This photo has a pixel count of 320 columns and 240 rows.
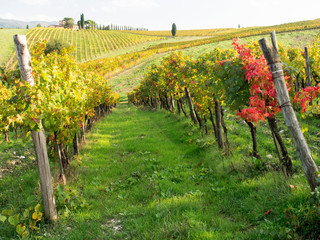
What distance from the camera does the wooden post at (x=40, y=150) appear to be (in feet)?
14.9

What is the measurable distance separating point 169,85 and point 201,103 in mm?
7099

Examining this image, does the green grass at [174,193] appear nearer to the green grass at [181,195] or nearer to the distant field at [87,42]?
the green grass at [181,195]

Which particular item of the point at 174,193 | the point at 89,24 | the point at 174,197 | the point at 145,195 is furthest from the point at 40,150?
the point at 89,24

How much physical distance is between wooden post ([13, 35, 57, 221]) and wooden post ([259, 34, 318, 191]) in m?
4.67

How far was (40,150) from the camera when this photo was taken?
468 centimetres

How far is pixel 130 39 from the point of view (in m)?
111

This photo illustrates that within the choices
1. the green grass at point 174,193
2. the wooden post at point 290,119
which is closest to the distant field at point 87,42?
the green grass at point 174,193

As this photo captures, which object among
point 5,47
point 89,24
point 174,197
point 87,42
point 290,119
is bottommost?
point 174,197

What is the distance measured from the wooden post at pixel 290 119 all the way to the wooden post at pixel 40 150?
467cm

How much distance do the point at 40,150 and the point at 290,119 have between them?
494 centimetres

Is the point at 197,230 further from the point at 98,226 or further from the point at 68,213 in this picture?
the point at 68,213

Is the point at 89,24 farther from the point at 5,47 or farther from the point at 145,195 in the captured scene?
the point at 145,195

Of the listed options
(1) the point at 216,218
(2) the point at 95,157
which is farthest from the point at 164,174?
(2) the point at 95,157

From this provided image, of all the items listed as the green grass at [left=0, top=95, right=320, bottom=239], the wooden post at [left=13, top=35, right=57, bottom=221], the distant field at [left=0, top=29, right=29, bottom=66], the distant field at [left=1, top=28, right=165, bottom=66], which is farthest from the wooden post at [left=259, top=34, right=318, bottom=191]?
the distant field at [left=1, top=28, right=165, bottom=66]
